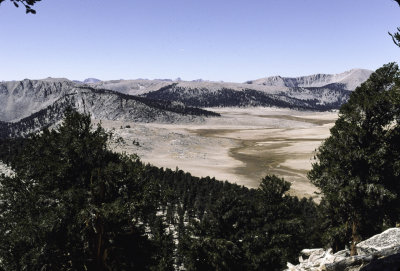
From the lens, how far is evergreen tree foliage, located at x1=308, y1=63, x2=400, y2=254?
18828mm

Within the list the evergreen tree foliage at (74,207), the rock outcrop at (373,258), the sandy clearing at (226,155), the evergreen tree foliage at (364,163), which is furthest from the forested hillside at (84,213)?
the sandy clearing at (226,155)

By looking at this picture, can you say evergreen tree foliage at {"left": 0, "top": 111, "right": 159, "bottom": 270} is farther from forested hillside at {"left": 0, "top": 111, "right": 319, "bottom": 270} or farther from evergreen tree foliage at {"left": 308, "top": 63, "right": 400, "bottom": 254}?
evergreen tree foliage at {"left": 308, "top": 63, "right": 400, "bottom": 254}

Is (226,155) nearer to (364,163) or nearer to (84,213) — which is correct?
(364,163)

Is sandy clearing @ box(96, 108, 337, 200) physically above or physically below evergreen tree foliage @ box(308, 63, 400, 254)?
below

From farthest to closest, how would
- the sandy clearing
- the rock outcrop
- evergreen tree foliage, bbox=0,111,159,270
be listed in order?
the sandy clearing
evergreen tree foliage, bbox=0,111,159,270
the rock outcrop

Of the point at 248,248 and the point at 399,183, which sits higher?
the point at 399,183

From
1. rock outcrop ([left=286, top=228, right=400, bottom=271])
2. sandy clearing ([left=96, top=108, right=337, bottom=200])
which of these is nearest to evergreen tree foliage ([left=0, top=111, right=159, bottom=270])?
rock outcrop ([left=286, top=228, right=400, bottom=271])

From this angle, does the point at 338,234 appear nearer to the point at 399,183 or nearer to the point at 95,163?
the point at 399,183

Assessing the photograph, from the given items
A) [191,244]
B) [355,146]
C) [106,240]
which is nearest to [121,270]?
[106,240]

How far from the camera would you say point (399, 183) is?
1930 cm

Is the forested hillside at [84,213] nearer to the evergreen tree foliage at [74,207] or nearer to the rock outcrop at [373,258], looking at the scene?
the evergreen tree foliage at [74,207]

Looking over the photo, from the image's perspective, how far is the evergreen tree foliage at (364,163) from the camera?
18.8 metres

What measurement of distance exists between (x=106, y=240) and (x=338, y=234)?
14.3 meters

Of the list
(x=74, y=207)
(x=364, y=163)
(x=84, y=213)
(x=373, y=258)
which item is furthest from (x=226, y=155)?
(x=373, y=258)
